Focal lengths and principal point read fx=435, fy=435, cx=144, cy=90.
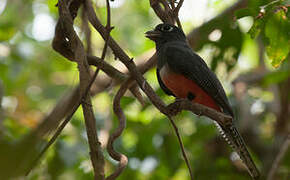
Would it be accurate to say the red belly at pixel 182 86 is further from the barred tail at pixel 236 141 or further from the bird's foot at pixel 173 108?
the bird's foot at pixel 173 108

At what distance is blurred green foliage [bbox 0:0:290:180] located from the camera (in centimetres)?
404

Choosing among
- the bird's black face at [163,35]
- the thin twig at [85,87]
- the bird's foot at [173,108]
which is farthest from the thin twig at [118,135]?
the bird's black face at [163,35]

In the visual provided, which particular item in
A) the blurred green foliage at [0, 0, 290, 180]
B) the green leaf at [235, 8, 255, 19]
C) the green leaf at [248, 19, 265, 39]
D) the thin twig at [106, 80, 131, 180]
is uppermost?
the green leaf at [235, 8, 255, 19]

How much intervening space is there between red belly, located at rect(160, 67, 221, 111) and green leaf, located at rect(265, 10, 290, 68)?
36.6 inches

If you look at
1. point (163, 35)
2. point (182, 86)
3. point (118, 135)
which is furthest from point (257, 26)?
point (163, 35)

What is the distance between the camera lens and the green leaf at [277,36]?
127 inches

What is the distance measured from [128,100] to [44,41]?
3.87 meters

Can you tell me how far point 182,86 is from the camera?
416 cm

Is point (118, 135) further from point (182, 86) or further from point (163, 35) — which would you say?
point (163, 35)

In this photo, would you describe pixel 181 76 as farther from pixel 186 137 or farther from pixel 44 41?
pixel 44 41

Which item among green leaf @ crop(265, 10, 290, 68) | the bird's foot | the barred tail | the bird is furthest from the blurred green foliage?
the bird's foot

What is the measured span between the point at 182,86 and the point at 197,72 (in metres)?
0.20

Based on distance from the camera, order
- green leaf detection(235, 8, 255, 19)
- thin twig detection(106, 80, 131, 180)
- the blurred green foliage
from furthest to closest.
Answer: the blurred green foliage, green leaf detection(235, 8, 255, 19), thin twig detection(106, 80, 131, 180)

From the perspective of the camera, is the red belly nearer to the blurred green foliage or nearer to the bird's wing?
the bird's wing
